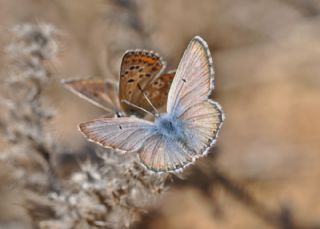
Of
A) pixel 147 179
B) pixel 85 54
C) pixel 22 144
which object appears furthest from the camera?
pixel 85 54

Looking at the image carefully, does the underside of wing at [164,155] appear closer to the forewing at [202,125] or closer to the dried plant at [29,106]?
the forewing at [202,125]

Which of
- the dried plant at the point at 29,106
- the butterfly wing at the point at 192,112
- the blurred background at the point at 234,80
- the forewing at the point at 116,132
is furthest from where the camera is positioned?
the blurred background at the point at 234,80

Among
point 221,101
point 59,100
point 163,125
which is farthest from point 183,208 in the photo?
point 163,125

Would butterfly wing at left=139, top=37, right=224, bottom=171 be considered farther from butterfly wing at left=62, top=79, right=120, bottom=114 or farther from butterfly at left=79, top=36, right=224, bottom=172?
butterfly wing at left=62, top=79, right=120, bottom=114

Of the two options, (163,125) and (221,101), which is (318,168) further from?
(163,125)

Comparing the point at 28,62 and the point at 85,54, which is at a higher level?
the point at 85,54

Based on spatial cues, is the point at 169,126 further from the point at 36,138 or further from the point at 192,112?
→ the point at 36,138

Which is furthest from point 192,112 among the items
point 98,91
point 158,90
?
point 98,91

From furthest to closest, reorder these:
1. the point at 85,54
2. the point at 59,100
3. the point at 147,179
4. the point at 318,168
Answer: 1. the point at 85,54
2. the point at 59,100
3. the point at 318,168
4. the point at 147,179

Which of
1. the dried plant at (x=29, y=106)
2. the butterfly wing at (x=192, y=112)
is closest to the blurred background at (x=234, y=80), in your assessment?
the dried plant at (x=29, y=106)
